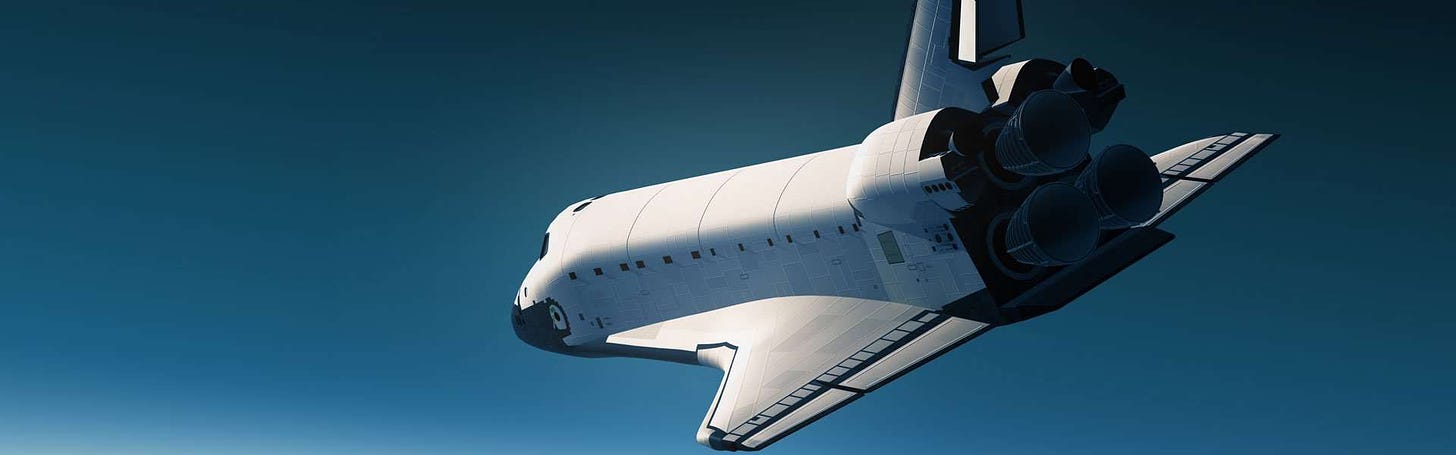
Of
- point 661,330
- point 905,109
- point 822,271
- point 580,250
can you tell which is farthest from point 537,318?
point 905,109

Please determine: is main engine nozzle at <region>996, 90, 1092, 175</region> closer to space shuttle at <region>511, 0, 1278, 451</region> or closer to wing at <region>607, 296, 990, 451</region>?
space shuttle at <region>511, 0, 1278, 451</region>

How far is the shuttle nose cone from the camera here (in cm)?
1309

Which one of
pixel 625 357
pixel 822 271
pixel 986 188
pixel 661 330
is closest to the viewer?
pixel 986 188

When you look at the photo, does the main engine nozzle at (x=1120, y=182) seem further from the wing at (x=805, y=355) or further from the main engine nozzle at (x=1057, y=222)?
the wing at (x=805, y=355)

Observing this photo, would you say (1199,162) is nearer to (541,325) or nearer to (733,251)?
(733,251)

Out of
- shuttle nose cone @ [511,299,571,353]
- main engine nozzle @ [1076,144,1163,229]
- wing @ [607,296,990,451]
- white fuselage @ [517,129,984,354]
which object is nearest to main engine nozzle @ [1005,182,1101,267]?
main engine nozzle @ [1076,144,1163,229]

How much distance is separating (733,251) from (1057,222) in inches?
152

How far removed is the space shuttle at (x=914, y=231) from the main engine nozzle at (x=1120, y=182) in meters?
0.01

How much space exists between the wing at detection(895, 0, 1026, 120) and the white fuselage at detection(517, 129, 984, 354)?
80 cm

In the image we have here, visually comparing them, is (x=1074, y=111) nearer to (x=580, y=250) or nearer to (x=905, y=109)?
(x=905, y=109)

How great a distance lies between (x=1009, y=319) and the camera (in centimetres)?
866

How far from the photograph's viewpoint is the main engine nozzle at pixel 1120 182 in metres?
7.41

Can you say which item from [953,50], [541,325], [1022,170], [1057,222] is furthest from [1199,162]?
[541,325]

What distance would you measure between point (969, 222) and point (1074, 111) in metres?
1.55
